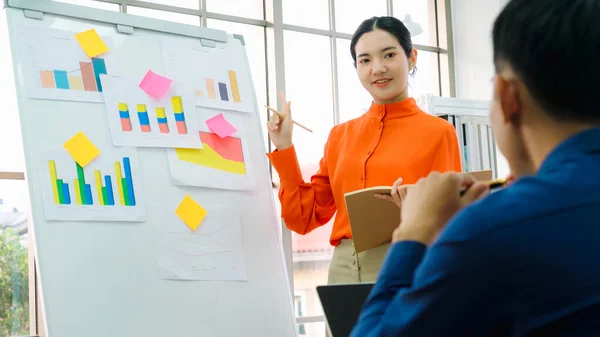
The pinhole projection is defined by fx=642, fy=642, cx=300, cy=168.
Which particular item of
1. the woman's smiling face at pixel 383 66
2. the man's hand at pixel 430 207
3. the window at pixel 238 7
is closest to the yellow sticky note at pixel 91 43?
the woman's smiling face at pixel 383 66

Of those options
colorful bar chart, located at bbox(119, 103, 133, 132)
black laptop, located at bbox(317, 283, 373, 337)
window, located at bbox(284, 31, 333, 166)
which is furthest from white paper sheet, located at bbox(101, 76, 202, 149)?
window, located at bbox(284, 31, 333, 166)

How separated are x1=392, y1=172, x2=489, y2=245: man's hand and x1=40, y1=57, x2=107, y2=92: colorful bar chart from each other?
4.23 feet

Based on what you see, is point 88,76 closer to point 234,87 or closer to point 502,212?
point 234,87

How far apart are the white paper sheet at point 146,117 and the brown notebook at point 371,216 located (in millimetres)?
585

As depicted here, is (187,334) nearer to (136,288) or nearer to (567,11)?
(136,288)

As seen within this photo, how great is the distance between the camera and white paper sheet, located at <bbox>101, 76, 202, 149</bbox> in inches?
73.7

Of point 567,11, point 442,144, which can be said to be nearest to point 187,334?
point 442,144

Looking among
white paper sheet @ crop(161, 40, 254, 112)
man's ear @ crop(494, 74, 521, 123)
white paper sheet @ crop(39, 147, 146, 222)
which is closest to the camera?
man's ear @ crop(494, 74, 521, 123)

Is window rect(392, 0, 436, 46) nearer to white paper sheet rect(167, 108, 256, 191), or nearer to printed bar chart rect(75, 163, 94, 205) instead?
white paper sheet rect(167, 108, 256, 191)

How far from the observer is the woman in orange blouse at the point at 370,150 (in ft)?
6.62

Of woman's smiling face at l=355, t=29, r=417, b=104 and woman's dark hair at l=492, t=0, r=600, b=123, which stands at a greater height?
woman's smiling face at l=355, t=29, r=417, b=104

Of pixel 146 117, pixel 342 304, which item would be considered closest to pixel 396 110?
pixel 146 117

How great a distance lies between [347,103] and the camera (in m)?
3.98

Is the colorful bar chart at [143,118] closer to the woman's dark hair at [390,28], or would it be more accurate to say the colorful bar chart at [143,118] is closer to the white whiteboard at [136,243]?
the white whiteboard at [136,243]
